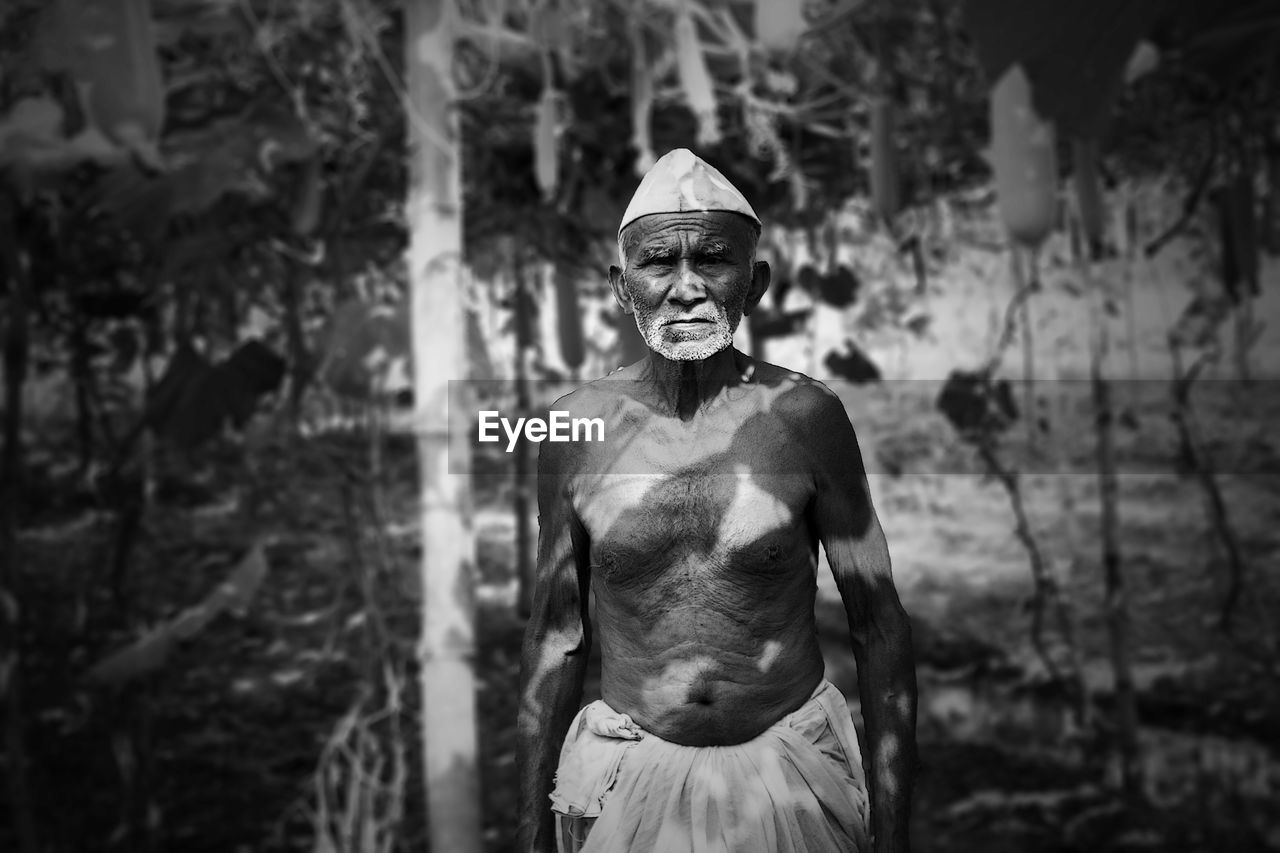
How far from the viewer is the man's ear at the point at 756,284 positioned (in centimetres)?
88

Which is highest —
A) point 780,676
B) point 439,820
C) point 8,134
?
point 8,134

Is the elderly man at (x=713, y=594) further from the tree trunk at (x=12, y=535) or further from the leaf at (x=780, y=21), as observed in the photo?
the tree trunk at (x=12, y=535)

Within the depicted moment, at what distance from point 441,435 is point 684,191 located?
1041 mm

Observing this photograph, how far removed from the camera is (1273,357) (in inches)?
164

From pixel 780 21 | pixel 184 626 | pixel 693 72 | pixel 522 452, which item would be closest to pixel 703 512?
pixel 780 21

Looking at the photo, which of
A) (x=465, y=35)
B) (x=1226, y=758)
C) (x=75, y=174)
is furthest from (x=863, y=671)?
(x=1226, y=758)

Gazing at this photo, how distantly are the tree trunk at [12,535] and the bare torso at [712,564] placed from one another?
7.93 feet

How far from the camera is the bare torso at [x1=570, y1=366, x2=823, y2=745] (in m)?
0.85

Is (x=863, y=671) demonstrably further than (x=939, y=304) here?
No

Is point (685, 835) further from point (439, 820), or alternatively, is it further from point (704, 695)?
point (439, 820)

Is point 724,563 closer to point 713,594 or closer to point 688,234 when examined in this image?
point 713,594

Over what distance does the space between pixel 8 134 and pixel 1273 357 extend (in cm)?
393

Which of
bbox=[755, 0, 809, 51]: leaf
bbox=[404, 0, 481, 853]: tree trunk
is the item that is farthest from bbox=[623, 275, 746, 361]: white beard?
bbox=[404, 0, 481, 853]: tree trunk

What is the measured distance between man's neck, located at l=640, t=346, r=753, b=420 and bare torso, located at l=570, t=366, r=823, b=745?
0.04 ft
